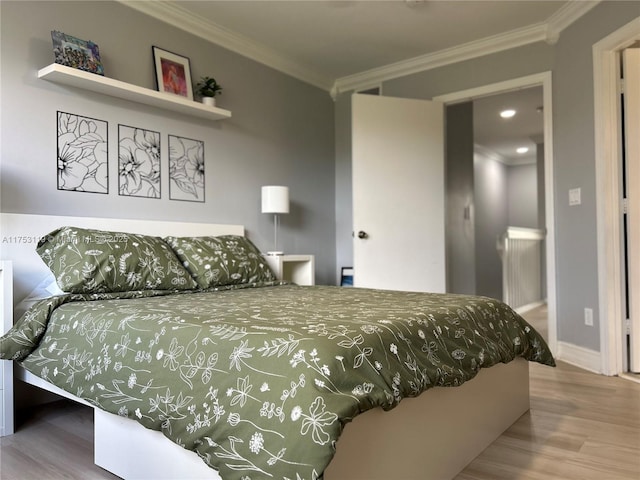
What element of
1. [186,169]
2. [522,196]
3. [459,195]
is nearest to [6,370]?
[186,169]

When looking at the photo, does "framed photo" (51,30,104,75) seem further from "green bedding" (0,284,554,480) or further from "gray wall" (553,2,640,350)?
"gray wall" (553,2,640,350)

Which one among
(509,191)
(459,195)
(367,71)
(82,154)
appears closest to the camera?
(82,154)

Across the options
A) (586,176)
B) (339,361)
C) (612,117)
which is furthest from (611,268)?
(339,361)

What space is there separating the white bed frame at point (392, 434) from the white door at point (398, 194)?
1.71m

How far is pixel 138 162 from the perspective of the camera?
308cm

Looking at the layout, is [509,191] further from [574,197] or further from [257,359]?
[257,359]

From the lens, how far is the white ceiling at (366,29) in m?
3.26

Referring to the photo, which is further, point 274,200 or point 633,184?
point 274,200

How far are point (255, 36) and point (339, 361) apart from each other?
10.5 ft

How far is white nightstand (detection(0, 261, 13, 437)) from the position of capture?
6.99 ft

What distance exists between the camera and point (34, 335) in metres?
2.00

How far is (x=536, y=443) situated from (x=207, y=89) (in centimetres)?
295

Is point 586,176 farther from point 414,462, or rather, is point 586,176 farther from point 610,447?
point 414,462

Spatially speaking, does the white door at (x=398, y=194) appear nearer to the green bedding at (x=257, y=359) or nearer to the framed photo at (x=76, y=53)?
the green bedding at (x=257, y=359)
